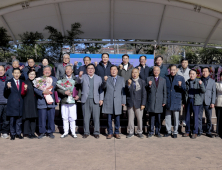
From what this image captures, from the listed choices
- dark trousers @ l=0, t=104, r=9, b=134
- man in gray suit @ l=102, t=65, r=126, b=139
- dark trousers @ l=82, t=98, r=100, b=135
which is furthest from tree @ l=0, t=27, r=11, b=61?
man in gray suit @ l=102, t=65, r=126, b=139

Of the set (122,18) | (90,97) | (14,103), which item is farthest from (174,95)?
(122,18)

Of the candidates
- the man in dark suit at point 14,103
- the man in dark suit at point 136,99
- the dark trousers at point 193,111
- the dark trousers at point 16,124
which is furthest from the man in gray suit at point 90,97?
the dark trousers at point 193,111

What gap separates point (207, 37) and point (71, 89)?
1229 centimetres

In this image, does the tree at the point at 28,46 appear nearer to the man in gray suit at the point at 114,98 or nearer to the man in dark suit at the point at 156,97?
the man in gray suit at the point at 114,98

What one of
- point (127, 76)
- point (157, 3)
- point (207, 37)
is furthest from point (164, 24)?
point (127, 76)

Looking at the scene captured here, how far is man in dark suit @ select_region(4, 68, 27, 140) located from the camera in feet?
15.7

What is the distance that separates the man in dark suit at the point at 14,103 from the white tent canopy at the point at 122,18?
310 inches

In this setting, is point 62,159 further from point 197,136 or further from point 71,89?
point 197,136

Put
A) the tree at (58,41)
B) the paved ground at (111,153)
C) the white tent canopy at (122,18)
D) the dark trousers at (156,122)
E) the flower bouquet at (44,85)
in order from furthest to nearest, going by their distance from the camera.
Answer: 1. the tree at (58,41)
2. the white tent canopy at (122,18)
3. the dark trousers at (156,122)
4. the flower bouquet at (44,85)
5. the paved ground at (111,153)

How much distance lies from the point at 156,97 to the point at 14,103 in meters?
3.49

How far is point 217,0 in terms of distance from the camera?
9734mm

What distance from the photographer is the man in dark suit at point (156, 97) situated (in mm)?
5082

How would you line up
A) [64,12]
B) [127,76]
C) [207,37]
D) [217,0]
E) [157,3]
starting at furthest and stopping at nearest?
[207,37], [64,12], [157,3], [217,0], [127,76]

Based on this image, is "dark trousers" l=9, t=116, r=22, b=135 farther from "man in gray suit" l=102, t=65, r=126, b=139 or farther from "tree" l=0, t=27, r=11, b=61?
"tree" l=0, t=27, r=11, b=61
